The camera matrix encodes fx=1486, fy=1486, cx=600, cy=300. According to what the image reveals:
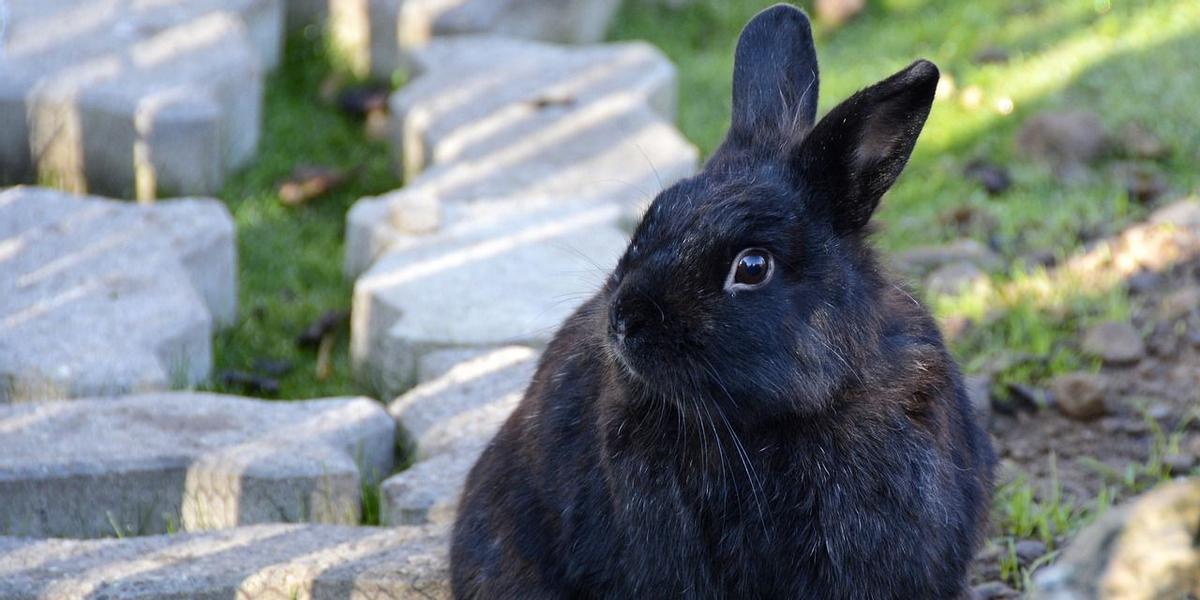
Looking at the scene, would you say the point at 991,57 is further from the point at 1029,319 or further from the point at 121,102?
the point at 121,102

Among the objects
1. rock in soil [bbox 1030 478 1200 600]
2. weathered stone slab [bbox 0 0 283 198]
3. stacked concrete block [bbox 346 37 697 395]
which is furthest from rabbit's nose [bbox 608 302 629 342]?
weathered stone slab [bbox 0 0 283 198]

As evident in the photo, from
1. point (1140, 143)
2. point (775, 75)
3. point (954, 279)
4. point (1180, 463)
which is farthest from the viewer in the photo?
point (1140, 143)

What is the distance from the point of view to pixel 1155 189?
5.77 meters

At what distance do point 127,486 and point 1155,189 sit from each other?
13.0 ft

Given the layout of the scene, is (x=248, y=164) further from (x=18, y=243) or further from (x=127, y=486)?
(x=127, y=486)

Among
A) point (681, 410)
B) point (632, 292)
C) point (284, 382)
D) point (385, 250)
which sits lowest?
point (284, 382)

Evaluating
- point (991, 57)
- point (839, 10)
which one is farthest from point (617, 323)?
point (839, 10)

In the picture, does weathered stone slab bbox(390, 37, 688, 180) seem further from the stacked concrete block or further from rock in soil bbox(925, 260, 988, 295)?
rock in soil bbox(925, 260, 988, 295)

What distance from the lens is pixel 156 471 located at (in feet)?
13.0

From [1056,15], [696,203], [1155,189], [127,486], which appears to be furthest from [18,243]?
[1056,15]

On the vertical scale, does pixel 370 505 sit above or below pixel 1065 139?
below

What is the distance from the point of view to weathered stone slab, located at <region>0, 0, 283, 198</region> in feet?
20.2

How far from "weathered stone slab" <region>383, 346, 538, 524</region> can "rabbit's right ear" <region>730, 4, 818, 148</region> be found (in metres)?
1.10

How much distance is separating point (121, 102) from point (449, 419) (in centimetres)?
267
